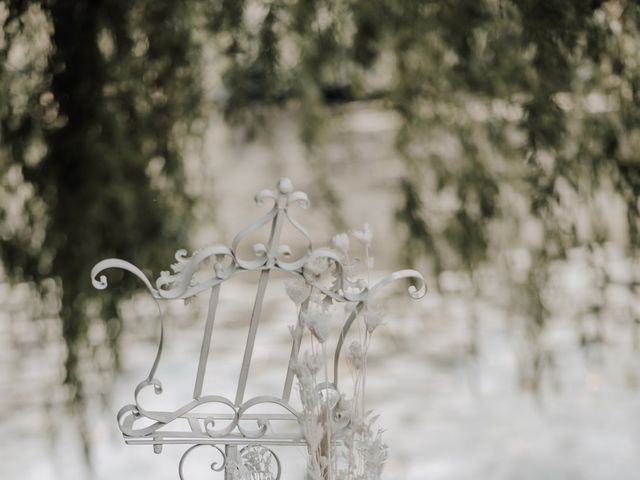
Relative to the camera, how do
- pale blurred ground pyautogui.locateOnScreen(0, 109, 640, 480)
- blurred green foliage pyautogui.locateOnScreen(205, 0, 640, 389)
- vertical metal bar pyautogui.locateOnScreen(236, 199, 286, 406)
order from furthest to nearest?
pale blurred ground pyautogui.locateOnScreen(0, 109, 640, 480) < blurred green foliage pyautogui.locateOnScreen(205, 0, 640, 389) < vertical metal bar pyautogui.locateOnScreen(236, 199, 286, 406)

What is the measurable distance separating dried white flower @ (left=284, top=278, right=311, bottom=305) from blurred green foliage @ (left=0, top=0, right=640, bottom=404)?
0.80m

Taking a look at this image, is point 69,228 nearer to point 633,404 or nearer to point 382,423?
point 382,423

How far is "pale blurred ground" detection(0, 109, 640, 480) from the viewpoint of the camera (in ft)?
6.95

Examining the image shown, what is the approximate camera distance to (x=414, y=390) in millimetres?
3143

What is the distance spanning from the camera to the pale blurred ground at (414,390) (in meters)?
2.12

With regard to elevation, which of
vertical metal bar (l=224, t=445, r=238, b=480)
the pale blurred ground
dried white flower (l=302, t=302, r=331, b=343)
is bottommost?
vertical metal bar (l=224, t=445, r=238, b=480)

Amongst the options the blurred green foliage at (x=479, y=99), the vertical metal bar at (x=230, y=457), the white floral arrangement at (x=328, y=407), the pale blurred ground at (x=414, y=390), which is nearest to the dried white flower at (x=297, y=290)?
the white floral arrangement at (x=328, y=407)

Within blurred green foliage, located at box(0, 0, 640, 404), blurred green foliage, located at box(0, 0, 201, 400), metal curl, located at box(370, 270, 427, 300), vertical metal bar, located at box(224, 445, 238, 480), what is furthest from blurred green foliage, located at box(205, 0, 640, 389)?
vertical metal bar, located at box(224, 445, 238, 480)

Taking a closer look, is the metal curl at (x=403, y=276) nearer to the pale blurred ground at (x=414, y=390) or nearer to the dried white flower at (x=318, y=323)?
the dried white flower at (x=318, y=323)

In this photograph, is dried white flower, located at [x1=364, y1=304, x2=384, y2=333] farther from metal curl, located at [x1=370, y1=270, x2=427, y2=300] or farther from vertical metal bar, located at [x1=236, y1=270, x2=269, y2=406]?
vertical metal bar, located at [x1=236, y1=270, x2=269, y2=406]

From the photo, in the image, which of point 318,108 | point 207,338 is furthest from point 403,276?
point 318,108

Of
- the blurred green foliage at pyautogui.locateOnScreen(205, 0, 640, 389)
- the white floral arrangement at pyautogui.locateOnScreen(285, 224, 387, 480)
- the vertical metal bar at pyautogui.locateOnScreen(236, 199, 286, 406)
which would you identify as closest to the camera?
the white floral arrangement at pyautogui.locateOnScreen(285, 224, 387, 480)

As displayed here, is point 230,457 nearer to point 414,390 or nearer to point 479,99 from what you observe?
point 479,99

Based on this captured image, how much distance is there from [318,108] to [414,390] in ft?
5.52
